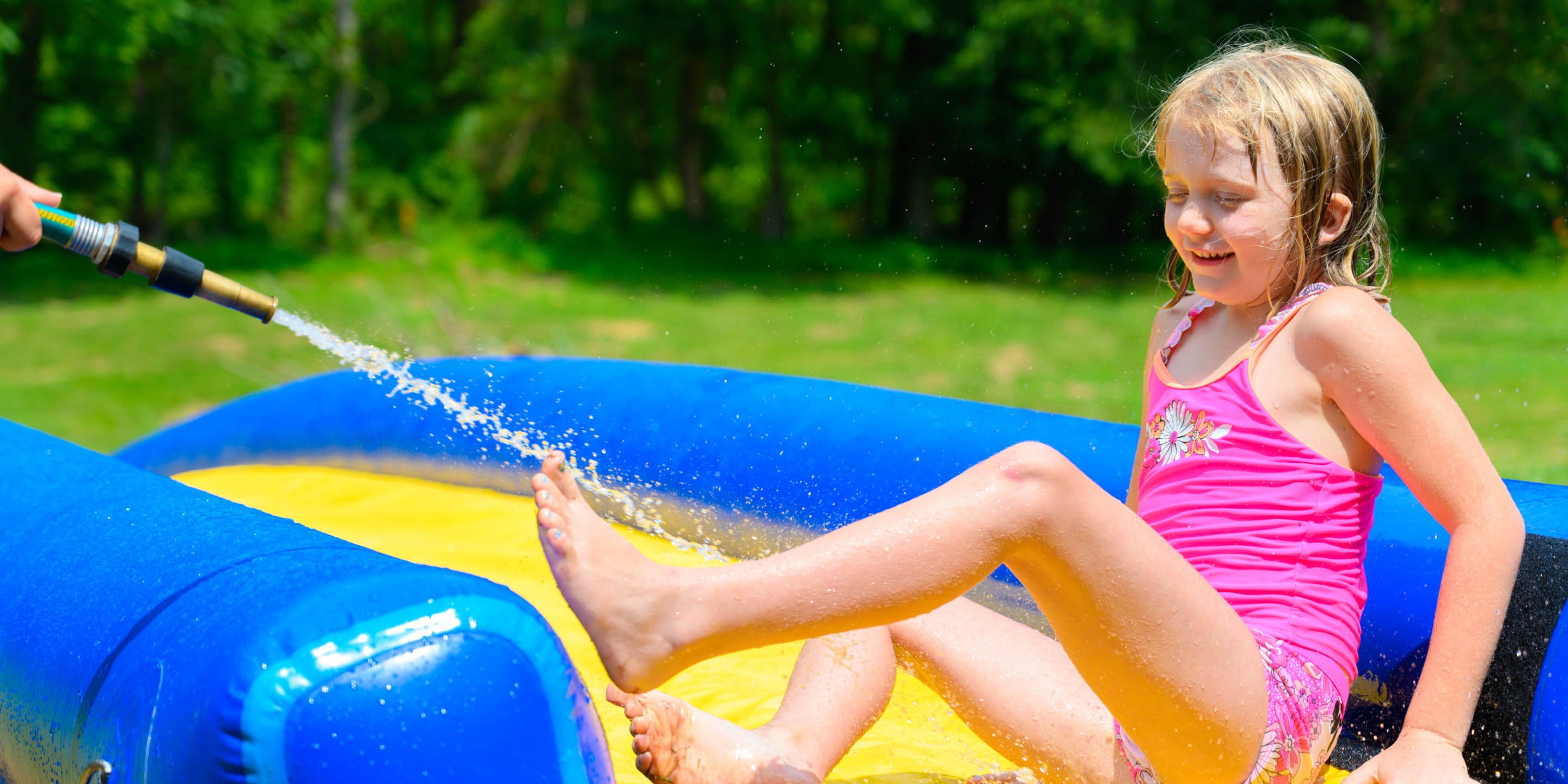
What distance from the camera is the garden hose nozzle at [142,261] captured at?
1.47 m

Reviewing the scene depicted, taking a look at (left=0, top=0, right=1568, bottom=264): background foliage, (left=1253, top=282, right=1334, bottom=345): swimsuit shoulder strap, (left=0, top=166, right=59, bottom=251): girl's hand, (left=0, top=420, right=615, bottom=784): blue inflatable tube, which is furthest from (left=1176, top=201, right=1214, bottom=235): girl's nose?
(left=0, top=0, right=1568, bottom=264): background foliage

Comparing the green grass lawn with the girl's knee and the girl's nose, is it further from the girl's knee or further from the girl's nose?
the girl's knee

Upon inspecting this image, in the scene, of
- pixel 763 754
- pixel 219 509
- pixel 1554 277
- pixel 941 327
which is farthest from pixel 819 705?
pixel 1554 277

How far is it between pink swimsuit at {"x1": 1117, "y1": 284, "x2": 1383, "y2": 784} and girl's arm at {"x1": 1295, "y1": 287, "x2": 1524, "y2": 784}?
0.08 m

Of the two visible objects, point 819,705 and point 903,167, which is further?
point 903,167

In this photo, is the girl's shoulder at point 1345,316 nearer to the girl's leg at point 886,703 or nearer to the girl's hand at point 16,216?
the girl's leg at point 886,703

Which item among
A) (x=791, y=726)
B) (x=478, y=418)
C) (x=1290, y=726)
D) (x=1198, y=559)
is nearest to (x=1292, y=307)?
(x=1198, y=559)

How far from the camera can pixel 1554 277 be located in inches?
371

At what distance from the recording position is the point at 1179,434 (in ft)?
5.20

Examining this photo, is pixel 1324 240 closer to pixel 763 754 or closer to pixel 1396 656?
pixel 1396 656

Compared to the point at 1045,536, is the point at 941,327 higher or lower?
lower

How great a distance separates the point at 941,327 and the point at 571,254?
3.53m

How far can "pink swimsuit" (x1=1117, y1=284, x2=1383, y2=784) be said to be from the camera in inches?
55.2

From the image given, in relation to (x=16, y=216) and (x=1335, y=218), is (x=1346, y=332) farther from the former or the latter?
(x=16, y=216)
